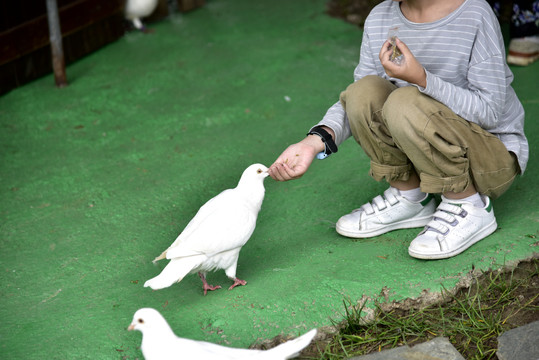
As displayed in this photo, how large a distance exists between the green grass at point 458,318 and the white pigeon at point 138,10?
3.94 metres

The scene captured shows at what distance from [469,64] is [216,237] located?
3.88ft

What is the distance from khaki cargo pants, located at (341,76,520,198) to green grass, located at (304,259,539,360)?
382 mm

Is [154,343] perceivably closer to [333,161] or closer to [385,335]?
[385,335]

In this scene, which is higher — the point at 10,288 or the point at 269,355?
the point at 269,355

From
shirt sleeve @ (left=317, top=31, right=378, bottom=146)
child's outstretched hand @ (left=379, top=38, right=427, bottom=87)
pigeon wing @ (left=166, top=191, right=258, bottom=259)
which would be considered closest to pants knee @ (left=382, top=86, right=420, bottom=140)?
child's outstretched hand @ (left=379, top=38, right=427, bottom=87)

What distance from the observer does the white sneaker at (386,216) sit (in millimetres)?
2711

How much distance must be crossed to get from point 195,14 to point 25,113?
222 centimetres

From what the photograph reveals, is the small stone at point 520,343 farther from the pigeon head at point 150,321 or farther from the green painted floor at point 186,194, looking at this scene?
the pigeon head at point 150,321

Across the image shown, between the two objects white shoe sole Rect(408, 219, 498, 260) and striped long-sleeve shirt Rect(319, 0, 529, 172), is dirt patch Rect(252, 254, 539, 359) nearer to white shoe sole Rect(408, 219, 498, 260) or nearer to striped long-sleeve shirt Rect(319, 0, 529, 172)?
white shoe sole Rect(408, 219, 498, 260)

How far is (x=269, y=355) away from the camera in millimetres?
1744

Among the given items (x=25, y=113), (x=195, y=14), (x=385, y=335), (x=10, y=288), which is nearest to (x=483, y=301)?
(x=385, y=335)

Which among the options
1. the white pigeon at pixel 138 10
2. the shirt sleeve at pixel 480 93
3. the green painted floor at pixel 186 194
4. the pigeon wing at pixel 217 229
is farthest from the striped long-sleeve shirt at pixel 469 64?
the white pigeon at pixel 138 10

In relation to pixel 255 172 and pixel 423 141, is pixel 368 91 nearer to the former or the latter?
pixel 423 141

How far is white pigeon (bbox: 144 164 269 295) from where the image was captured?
2.28 metres
